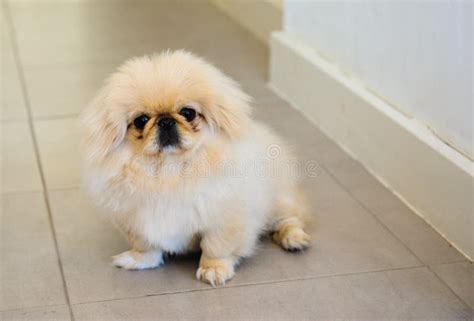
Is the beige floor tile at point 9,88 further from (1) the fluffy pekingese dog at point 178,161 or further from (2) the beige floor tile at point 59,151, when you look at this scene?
(1) the fluffy pekingese dog at point 178,161

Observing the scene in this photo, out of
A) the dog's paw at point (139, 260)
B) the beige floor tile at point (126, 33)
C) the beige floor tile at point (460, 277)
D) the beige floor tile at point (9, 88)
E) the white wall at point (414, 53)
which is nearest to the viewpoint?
the beige floor tile at point (460, 277)

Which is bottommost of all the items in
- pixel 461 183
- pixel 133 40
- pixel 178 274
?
pixel 133 40

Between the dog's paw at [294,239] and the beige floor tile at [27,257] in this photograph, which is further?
the dog's paw at [294,239]

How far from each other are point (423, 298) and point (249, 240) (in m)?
0.42

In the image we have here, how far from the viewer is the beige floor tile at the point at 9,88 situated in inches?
123

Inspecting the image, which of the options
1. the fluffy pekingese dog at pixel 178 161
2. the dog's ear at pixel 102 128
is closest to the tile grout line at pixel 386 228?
the fluffy pekingese dog at pixel 178 161

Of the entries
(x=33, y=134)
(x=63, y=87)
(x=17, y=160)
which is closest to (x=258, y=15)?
(x=63, y=87)

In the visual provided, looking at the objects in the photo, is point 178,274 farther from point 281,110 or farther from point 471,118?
point 281,110

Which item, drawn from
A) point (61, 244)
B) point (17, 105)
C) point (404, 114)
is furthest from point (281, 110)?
point (61, 244)

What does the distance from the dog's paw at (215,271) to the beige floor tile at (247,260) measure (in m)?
0.02

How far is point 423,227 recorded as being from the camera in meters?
2.12

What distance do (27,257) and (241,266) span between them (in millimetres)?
548

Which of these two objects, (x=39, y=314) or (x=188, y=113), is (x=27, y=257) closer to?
(x=39, y=314)

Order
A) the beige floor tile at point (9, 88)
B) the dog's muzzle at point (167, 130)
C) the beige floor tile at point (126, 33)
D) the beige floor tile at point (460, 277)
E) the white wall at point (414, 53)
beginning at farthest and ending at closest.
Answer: the beige floor tile at point (126, 33), the beige floor tile at point (9, 88), the white wall at point (414, 53), the beige floor tile at point (460, 277), the dog's muzzle at point (167, 130)
